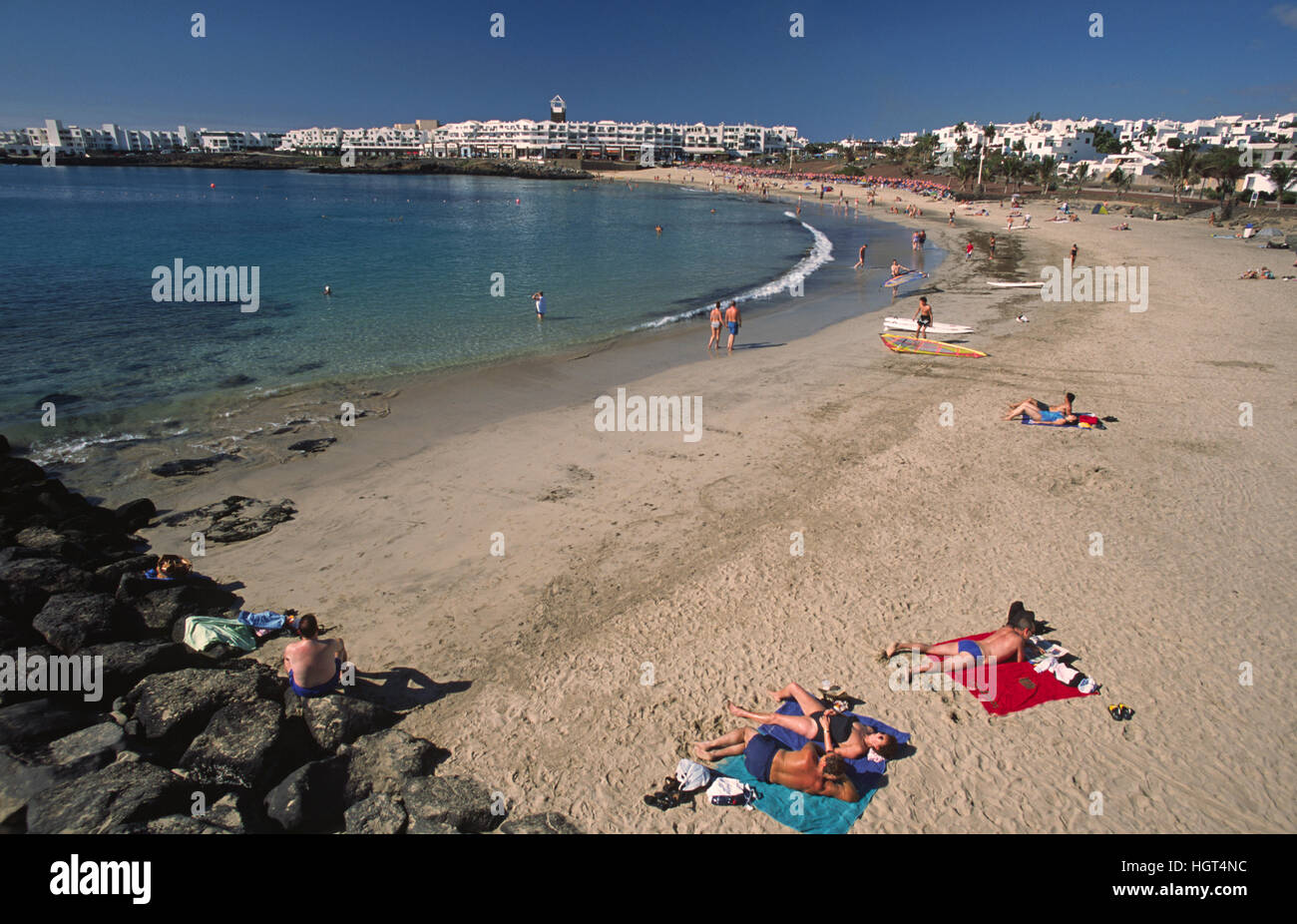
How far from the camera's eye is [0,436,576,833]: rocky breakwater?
209 inches

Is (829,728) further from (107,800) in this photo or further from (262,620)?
(262,620)

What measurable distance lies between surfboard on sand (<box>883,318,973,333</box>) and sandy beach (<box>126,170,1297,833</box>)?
14.2ft

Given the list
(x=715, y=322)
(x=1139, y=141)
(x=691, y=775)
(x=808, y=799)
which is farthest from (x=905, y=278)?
(x=1139, y=141)

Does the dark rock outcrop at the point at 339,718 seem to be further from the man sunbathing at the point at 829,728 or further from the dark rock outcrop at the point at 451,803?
the man sunbathing at the point at 829,728

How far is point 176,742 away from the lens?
6.14 m

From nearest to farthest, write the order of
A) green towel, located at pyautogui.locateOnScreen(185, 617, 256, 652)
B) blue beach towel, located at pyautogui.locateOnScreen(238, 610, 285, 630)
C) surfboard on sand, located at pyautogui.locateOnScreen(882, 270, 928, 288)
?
green towel, located at pyautogui.locateOnScreen(185, 617, 256, 652)
blue beach towel, located at pyautogui.locateOnScreen(238, 610, 285, 630)
surfboard on sand, located at pyautogui.locateOnScreen(882, 270, 928, 288)

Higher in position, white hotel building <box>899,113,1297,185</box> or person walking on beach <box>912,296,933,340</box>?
white hotel building <box>899,113,1297,185</box>

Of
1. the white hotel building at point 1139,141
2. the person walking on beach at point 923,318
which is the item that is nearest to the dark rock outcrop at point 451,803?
the person walking on beach at point 923,318

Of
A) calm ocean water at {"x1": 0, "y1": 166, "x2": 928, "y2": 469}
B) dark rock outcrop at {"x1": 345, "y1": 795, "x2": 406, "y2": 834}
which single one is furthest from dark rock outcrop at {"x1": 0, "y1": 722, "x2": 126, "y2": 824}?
calm ocean water at {"x1": 0, "y1": 166, "x2": 928, "y2": 469}

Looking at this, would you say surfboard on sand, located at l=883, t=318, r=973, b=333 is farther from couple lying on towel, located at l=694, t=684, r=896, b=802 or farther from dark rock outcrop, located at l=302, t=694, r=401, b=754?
dark rock outcrop, located at l=302, t=694, r=401, b=754

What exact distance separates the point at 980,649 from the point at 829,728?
232 cm

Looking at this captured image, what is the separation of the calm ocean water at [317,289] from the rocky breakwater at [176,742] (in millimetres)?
9029
